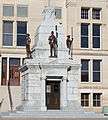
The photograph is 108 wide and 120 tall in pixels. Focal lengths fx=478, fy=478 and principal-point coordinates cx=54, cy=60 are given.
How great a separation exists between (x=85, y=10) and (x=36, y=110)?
27.9 metres

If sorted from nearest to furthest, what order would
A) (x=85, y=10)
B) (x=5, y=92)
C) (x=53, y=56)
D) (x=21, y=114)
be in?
(x=21, y=114), (x=53, y=56), (x=5, y=92), (x=85, y=10)

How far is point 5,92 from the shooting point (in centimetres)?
6400

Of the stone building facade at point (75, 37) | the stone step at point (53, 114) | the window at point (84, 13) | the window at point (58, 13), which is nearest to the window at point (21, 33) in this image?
the stone building facade at point (75, 37)

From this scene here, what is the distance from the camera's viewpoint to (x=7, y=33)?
6581cm

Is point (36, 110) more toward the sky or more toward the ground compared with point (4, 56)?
more toward the ground

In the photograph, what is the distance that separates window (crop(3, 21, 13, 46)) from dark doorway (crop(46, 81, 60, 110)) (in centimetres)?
2116

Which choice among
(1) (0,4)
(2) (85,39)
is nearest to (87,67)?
(2) (85,39)

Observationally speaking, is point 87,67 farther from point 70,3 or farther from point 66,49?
point 66,49

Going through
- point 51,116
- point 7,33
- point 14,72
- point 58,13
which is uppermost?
point 58,13

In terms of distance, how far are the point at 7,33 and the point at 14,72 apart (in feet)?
18.0

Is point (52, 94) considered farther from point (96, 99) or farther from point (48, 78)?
point (96, 99)

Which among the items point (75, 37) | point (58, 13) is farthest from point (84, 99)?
point (58, 13)

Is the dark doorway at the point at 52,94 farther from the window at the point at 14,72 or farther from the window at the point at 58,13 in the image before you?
the window at the point at 58,13

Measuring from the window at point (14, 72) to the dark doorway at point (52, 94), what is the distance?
19.4 m
